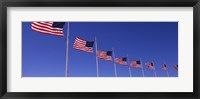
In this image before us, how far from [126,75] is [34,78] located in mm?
829

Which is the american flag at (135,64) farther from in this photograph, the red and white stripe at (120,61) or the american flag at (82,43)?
the american flag at (82,43)

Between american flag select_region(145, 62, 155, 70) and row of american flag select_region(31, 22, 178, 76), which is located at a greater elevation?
row of american flag select_region(31, 22, 178, 76)

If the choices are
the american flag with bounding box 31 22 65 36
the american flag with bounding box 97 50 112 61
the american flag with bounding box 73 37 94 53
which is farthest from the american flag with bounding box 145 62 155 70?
the american flag with bounding box 31 22 65 36

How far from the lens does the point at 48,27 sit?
4.47m

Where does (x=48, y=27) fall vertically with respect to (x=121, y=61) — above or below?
above

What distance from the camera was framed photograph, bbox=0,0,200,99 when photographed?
4.43 m

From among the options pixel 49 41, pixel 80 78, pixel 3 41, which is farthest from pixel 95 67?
pixel 3 41

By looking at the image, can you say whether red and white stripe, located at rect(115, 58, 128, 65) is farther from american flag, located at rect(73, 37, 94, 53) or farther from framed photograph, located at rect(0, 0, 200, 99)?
american flag, located at rect(73, 37, 94, 53)

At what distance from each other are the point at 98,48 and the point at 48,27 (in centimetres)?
49

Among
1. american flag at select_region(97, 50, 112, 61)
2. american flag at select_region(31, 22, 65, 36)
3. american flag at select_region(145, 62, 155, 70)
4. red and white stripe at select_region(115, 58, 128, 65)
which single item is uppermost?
american flag at select_region(31, 22, 65, 36)

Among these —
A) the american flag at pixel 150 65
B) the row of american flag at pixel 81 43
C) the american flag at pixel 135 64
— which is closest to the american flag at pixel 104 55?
the row of american flag at pixel 81 43

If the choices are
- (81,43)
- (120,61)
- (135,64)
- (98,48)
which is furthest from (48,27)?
(135,64)

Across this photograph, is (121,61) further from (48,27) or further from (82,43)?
(48,27)

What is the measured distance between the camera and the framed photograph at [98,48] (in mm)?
4426
